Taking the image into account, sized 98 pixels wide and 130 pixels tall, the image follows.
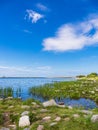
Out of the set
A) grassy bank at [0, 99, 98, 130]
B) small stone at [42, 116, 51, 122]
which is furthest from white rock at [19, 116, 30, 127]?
small stone at [42, 116, 51, 122]

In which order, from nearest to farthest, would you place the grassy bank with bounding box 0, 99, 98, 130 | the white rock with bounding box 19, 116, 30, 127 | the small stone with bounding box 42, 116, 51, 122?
the grassy bank with bounding box 0, 99, 98, 130 → the white rock with bounding box 19, 116, 30, 127 → the small stone with bounding box 42, 116, 51, 122

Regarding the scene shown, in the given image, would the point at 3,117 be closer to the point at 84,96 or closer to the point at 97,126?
the point at 97,126

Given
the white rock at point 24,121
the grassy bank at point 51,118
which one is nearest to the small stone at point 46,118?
the grassy bank at point 51,118

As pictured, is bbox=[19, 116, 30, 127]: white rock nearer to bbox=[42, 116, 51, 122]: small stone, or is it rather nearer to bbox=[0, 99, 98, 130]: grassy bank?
bbox=[0, 99, 98, 130]: grassy bank

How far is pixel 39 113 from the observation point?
10.9m

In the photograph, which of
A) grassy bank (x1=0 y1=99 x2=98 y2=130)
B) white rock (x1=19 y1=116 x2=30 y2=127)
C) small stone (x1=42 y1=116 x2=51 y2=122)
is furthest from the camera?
small stone (x1=42 y1=116 x2=51 y2=122)

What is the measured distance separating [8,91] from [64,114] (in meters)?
20.0

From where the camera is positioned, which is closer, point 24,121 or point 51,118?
point 24,121

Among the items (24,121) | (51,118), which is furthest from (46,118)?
(24,121)

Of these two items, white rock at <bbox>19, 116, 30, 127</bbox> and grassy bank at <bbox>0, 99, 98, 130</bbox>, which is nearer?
grassy bank at <bbox>0, 99, 98, 130</bbox>

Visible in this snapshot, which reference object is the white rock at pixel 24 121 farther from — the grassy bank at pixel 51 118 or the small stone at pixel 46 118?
the small stone at pixel 46 118

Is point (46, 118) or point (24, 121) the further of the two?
point (46, 118)

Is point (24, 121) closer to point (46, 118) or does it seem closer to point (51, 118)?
point (46, 118)

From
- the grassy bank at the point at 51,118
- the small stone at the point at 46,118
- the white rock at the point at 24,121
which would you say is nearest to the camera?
the grassy bank at the point at 51,118
